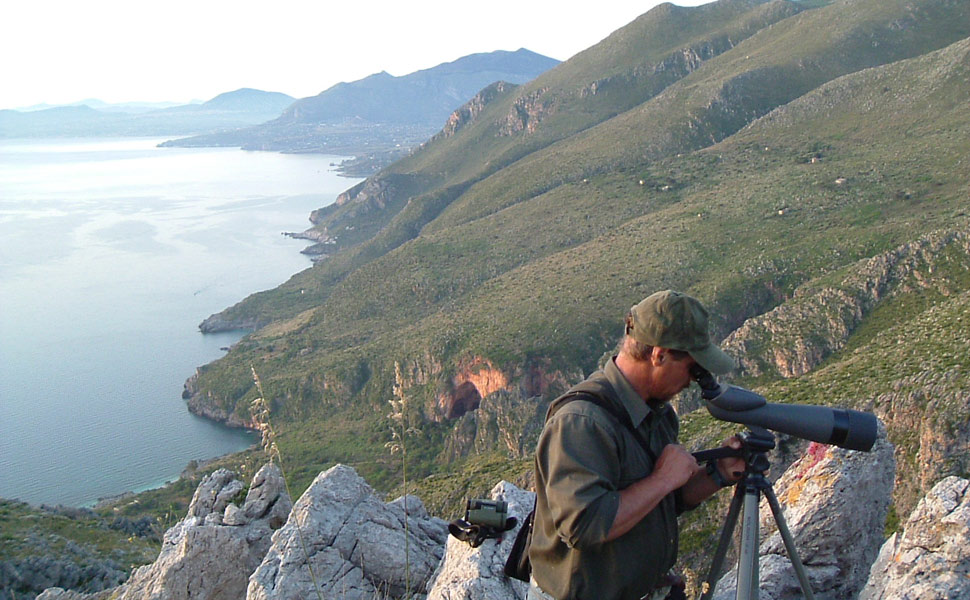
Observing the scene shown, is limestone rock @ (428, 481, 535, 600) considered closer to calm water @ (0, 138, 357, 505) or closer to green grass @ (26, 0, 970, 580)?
green grass @ (26, 0, 970, 580)

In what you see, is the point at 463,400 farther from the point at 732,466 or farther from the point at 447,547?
the point at 732,466

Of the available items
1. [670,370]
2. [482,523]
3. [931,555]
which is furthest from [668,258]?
[670,370]

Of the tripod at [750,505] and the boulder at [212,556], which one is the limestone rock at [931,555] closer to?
the tripod at [750,505]

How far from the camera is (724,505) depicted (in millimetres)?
10320

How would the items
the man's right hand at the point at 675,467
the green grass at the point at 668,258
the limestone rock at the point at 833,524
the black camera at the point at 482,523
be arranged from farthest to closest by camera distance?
the green grass at the point at 668,258 < the limestone rock at the point at 833,524 < the black camera at the point at 482,523 < the man's right hand at the point at 675,467

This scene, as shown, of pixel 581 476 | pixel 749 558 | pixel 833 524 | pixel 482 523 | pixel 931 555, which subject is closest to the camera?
pixel 581 476

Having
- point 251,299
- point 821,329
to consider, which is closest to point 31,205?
point 251,299

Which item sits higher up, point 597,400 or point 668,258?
point 597,400

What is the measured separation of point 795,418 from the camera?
3500 mm

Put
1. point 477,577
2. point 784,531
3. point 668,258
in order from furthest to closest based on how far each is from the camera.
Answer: point 668,258 < point 477,577 < point 784,531

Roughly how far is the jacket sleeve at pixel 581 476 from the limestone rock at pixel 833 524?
9.46 feet

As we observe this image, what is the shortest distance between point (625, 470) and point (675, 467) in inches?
9.7

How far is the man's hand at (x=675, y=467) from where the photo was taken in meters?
3.29

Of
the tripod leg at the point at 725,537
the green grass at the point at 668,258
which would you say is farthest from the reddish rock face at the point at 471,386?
the tripod leg at the point at 725,537
